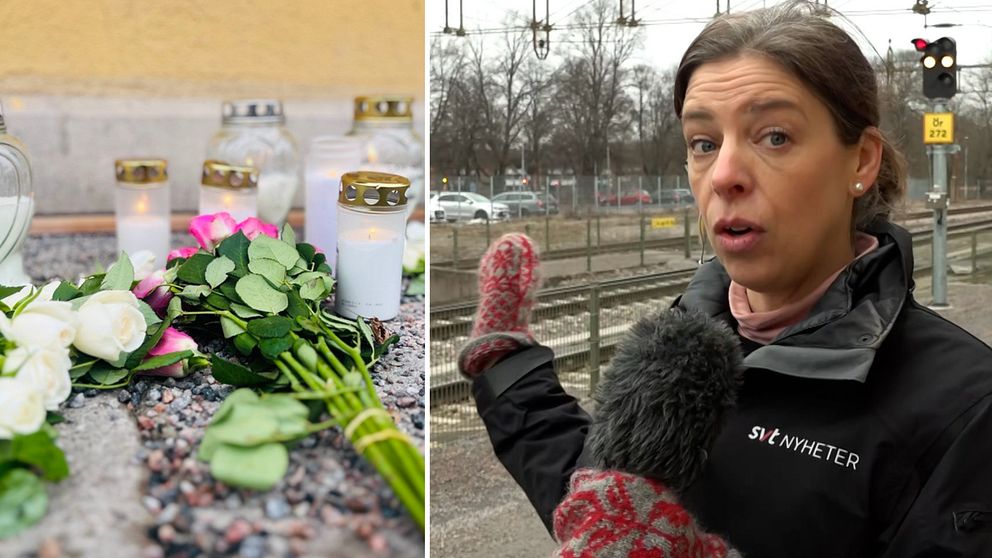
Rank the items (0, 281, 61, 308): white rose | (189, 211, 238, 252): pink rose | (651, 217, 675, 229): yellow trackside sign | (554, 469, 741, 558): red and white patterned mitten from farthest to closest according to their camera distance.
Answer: (651, 217, 675, 229): yellow trackside sign
(189, 211, 238, 252): pink rose
(0, 281, 61, 308): white rose
(554, 469, 741, 558): red and white patterned mitten

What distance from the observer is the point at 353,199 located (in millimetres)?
1073

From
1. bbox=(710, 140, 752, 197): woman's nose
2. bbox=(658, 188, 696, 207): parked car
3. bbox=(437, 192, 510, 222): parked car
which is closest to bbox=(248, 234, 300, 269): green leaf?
bbox=(710, 140, 752, 197): woman's nose

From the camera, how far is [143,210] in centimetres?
138

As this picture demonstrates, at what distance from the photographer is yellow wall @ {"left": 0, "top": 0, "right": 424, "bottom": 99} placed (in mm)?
1288

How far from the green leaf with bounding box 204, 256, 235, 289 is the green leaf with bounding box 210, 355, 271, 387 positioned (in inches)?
5.7

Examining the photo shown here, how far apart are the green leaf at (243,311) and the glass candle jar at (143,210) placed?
0.42 meters

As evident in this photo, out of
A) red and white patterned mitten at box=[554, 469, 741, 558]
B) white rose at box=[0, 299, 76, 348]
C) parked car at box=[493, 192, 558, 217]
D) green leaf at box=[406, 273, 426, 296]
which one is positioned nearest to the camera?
red and white patterned mitten at box=[554, 469, 741, 558]

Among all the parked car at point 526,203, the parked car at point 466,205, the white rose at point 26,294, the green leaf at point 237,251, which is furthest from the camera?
the parked car at point 526,203

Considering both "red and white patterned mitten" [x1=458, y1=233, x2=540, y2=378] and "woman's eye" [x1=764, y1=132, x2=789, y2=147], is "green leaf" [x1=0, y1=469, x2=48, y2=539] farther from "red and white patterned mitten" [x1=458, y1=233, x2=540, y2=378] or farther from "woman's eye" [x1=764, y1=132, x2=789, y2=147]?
"woman's eye" [x1=764, y1=132, x2=789, y2=147]

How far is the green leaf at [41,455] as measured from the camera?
2.31 feet

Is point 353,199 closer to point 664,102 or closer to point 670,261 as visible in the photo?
point 664,102

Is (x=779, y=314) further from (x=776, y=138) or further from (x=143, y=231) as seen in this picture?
(x=143, y=231)

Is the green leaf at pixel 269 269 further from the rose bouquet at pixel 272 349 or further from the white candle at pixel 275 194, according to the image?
the white candle at pixel 275 194

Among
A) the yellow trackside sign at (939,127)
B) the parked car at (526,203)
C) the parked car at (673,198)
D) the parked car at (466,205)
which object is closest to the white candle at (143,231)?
the parked car at (466,205)
